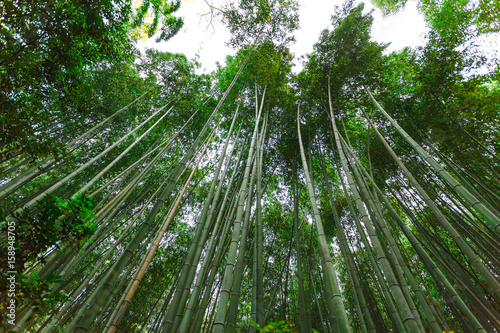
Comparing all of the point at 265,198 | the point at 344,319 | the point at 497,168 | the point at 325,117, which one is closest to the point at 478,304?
the point at 344,319

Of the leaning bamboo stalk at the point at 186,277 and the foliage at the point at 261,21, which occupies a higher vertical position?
the foliage at the point at 261,21

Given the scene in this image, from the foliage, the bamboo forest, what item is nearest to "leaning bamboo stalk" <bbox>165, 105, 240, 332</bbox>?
the bamboo forest

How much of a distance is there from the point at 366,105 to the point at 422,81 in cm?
101

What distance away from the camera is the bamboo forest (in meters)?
2.47

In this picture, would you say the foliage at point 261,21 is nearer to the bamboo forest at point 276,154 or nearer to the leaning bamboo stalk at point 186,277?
the bamboo forest at point 276,154

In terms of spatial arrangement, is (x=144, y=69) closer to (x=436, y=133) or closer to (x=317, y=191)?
(x=317, y=191)

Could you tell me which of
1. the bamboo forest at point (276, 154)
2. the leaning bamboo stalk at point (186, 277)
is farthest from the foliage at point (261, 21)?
the leaning bamboo stalk at point (186, 277)

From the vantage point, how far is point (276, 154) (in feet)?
18.6

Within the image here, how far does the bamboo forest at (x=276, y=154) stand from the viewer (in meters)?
2.47

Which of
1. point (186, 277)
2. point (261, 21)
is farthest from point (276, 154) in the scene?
point (186, 277)

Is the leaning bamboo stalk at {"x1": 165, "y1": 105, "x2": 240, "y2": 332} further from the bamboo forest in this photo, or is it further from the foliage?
the foliage

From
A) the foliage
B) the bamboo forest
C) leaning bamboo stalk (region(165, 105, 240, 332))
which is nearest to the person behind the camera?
leaning bamboo stalk (region(165, 105, 240, 332))

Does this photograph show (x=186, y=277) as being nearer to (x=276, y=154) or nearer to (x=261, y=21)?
(x=276, y=154)

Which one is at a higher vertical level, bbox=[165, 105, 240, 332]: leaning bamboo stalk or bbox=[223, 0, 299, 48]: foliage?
bbox=[223, 0, 299, 48]: foliage
